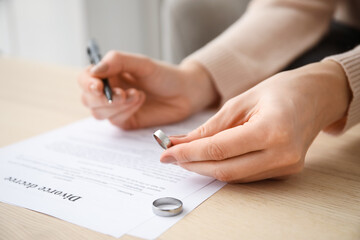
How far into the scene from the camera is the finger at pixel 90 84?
73cm

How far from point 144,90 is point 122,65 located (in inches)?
3.3

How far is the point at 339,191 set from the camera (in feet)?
1.74

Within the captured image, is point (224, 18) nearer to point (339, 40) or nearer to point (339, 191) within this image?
point (339, 40)

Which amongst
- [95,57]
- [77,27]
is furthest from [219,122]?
[77,27]

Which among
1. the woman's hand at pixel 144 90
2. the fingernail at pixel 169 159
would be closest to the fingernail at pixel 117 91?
the woman's hand at pixel 144 90

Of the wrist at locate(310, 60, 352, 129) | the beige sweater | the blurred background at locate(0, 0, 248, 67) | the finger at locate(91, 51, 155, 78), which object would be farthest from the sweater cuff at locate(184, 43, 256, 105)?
the blurred background at locate(0, 0, 248, 67)

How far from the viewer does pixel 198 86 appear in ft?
2.77

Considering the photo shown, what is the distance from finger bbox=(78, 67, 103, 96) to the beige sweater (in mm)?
224

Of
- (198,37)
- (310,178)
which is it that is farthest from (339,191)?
(198,37)

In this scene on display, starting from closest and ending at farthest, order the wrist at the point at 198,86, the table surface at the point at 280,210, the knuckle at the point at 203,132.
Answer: the table surface at the point at 280,210 → the knuckle at the point at 203,132 → the wrist at the point at 198,86

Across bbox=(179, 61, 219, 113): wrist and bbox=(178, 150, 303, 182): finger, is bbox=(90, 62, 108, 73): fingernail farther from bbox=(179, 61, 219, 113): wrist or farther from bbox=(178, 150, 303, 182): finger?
bbox=(178, 150, 303, 182): finger

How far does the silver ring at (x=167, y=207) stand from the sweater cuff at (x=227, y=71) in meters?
0.41

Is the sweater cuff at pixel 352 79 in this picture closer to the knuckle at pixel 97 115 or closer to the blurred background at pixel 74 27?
the knuckle at pixel 97 115

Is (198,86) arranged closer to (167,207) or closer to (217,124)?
(217,124)
